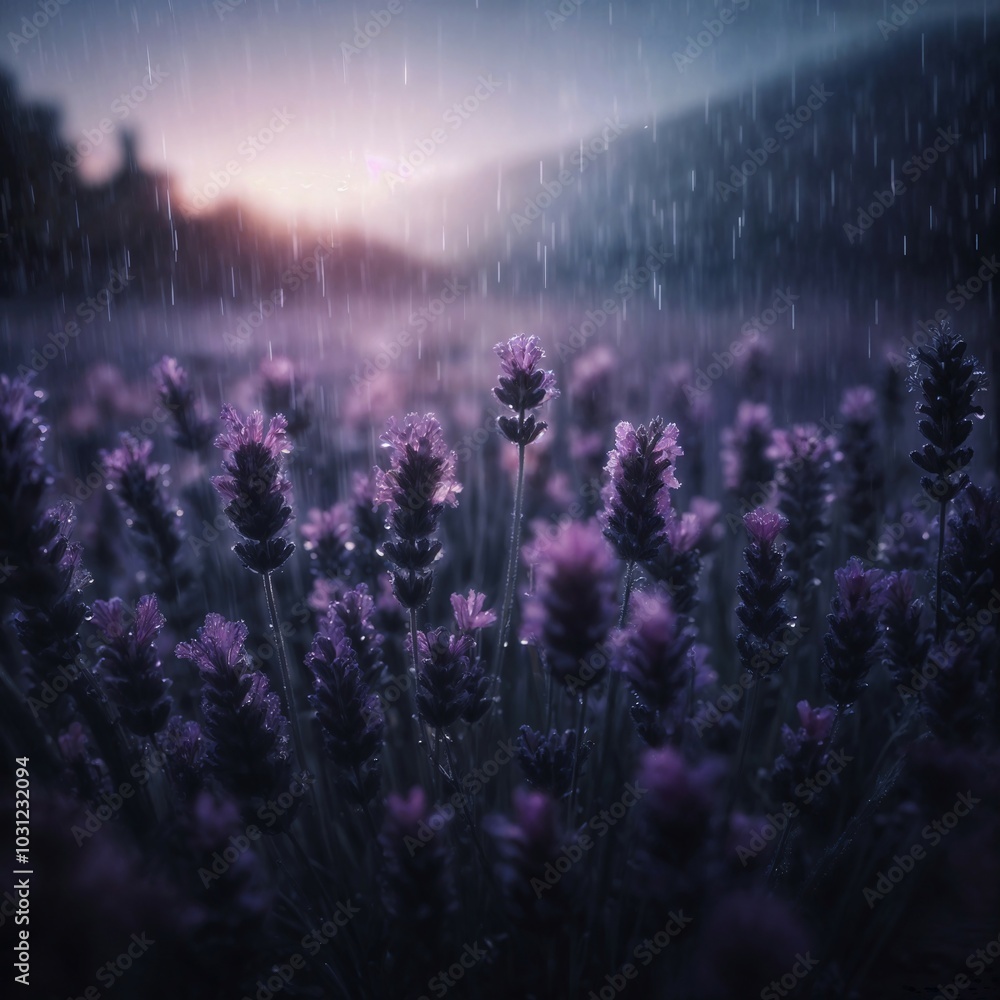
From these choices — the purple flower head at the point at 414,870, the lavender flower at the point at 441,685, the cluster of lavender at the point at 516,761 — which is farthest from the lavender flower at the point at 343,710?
the purple flower head at the point at 414,870

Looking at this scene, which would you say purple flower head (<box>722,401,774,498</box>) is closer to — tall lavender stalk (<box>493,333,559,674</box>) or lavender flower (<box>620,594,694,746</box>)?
tall lavender stalk (<box>493,333,559,674</box>)

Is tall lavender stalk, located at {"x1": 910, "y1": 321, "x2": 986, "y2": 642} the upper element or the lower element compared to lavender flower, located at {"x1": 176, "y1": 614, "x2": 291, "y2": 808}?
upper

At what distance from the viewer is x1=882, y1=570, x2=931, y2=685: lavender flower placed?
5.43ft

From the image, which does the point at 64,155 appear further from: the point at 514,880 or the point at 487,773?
the point at 514,880

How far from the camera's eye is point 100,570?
134 inches

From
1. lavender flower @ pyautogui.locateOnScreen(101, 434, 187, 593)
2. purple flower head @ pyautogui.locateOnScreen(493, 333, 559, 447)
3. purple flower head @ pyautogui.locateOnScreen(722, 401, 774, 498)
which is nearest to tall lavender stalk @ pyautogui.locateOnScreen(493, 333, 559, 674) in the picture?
purple flower head @ pyautogui.locateOnScreen(493, 333, 559, 447)

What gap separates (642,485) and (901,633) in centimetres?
71

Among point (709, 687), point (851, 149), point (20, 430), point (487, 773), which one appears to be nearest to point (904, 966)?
point (709, 687)

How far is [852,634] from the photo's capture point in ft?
5.09

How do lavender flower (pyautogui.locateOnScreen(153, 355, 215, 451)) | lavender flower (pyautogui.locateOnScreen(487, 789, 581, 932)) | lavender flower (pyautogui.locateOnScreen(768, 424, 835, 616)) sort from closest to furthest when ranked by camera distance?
lavender flower (pyautogui.locateOnScreen(487, 789, 581, 932)) < lavender flower (pyautogui.locateOnScreen(768, 424, 835, 616)) < lavender flower (pyautogui.locateOnScreen(153, 355, 215, 451))

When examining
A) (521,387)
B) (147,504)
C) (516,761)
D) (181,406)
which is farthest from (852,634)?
(181,406)

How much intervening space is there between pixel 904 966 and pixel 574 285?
32.4ft

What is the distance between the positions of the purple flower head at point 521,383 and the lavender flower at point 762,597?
0.65 meters

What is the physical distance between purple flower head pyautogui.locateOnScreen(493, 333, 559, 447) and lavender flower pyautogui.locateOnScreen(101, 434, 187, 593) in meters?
1.18
